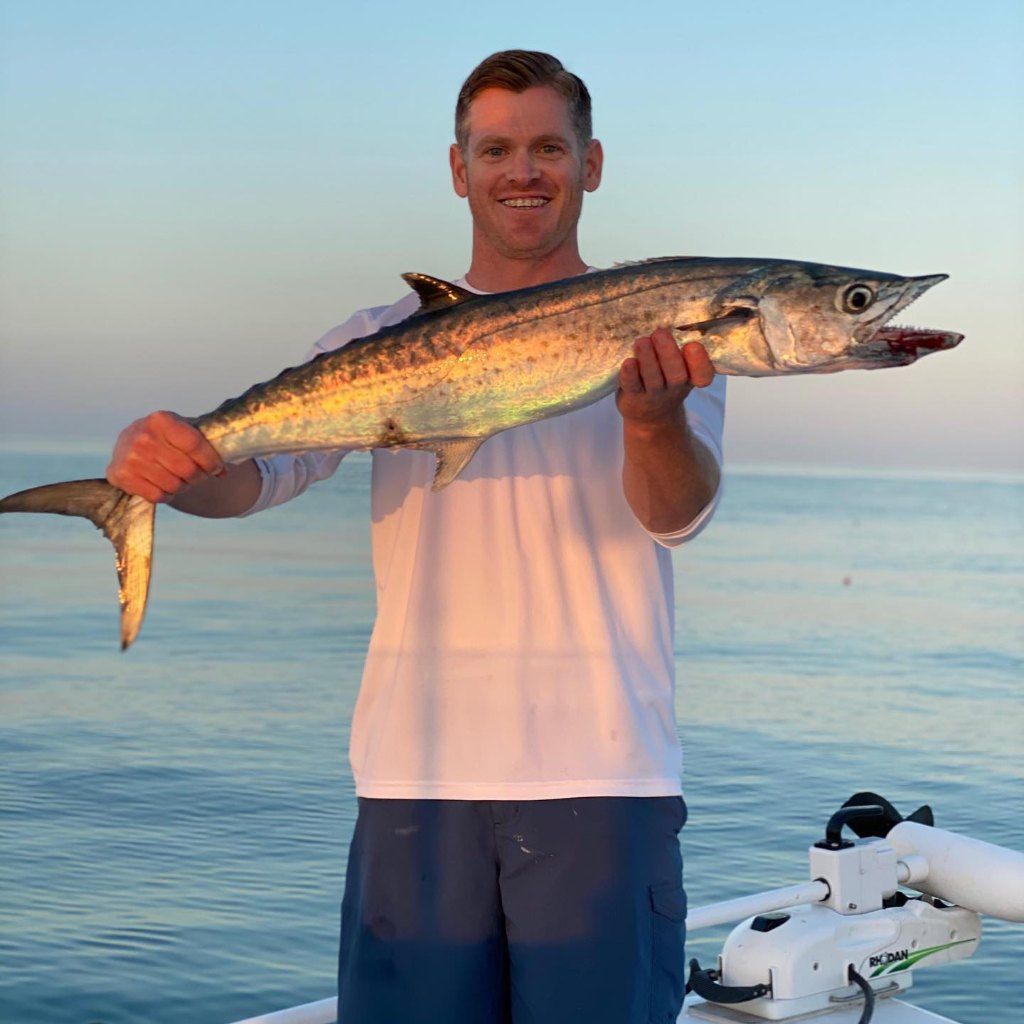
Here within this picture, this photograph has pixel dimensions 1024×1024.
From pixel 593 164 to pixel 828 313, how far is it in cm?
102

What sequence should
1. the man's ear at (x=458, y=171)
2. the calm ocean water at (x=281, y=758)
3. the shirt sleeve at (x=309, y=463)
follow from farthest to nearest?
the calm ocean water at (x=281, y=758) → the man's ear at (x=458, y=171) → the shirt sleeve at (x=309, y=463)

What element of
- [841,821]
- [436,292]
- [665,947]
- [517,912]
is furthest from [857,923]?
[436,292]

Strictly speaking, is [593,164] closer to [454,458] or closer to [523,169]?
[523,169]

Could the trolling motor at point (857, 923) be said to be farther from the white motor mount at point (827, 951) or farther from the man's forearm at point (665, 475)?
the man's forearm at point (665, 475)

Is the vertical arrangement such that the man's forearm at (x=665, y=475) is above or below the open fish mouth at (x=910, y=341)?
below

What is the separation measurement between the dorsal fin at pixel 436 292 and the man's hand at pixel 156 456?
556 mm

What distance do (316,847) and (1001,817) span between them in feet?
17.0

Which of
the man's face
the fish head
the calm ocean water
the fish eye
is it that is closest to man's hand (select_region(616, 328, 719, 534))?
the fish head

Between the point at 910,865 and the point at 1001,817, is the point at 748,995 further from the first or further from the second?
the point at 1001,817

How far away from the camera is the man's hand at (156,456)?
3.08m

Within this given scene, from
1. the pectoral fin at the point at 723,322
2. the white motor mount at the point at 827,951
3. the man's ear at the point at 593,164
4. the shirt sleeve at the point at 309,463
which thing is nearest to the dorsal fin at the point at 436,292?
the shirt sleeve at the point at 309,463

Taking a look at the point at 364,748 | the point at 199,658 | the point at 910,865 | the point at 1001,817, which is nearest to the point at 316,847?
the point at 1001,817

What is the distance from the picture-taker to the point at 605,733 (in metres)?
3.24

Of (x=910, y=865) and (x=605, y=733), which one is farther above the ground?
(x=605, y=733)
